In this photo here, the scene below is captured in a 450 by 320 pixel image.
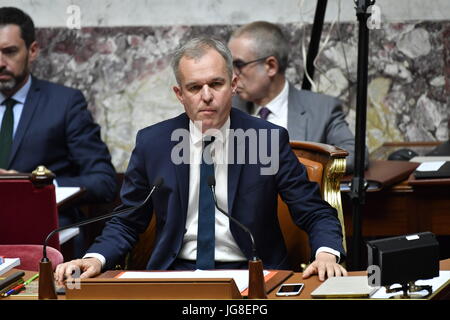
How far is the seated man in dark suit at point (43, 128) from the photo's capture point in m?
4.05

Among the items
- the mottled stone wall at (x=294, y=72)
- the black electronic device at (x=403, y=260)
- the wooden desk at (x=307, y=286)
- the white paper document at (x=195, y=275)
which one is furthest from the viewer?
the mottled stone wall at (x=294, y=72)

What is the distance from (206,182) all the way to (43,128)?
1539mm

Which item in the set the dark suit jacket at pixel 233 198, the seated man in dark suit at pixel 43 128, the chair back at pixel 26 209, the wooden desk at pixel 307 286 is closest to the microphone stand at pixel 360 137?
the dark suit jacket at pixel 233 198

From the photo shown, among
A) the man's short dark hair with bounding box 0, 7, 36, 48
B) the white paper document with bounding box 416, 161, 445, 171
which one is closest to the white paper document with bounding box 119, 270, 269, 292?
the white paper document with bounding box 416, 161, 445, 171

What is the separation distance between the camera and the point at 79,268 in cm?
239

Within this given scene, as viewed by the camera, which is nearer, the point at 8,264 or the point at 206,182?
the point at 8,264

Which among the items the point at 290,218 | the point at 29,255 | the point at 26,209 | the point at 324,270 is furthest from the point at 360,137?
the point at 26,209

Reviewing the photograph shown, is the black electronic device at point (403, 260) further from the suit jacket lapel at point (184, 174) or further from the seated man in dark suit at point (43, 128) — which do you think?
the seated man in dark suit at point (43, 128)

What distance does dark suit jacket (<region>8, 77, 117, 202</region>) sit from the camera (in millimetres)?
4043

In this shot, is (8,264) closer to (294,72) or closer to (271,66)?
(271,66)

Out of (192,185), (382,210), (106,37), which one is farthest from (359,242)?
(106,37)

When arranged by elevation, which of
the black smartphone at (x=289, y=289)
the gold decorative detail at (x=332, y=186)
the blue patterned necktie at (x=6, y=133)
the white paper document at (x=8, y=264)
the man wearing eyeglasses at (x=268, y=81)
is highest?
the man wearing eyeglasses at (x=268, y=81)

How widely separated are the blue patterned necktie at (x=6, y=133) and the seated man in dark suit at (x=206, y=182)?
1.38 m

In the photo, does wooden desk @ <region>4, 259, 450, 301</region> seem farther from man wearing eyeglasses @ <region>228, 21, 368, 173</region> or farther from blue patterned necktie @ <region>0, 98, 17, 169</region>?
man wearing eyeglasses @ <region>228, 21, 368, 173</region>
